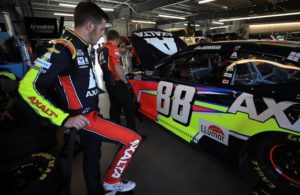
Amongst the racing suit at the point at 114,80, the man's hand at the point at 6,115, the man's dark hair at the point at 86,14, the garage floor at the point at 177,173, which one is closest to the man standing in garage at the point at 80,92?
the man's dark hair at the point at 86,14

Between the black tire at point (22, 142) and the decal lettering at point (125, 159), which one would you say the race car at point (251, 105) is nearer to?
the decal lettering at point (125, 159)

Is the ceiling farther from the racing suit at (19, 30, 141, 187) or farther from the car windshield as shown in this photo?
the racing suit at (19, 30, 141, 187)

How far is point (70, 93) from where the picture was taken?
1309 millimetres

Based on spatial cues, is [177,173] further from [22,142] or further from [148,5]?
[148,5]

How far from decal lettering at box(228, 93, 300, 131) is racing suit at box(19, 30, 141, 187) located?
98 centimetres

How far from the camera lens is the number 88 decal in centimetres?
232

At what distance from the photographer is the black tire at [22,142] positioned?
2.15 m

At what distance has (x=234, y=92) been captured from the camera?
184cm

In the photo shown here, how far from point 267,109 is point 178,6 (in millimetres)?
13561

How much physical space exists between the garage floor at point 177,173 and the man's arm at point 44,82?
1.18m

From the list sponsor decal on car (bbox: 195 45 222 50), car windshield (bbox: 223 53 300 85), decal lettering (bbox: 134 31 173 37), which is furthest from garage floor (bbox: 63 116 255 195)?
decal lettering (bbox: 134 31 173 37)

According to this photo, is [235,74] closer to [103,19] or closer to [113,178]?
[103,19]

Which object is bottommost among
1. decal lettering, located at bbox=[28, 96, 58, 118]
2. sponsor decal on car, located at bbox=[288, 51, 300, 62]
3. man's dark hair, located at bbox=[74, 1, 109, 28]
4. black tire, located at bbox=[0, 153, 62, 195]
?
black tire, located at bbox=[0, 153, 62, 195]

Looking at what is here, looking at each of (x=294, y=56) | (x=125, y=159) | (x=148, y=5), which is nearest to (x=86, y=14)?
(x=125, y=159)
